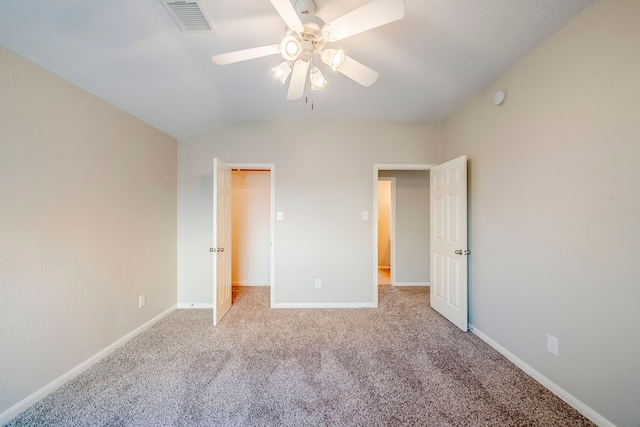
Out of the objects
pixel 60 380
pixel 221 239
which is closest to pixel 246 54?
pixel 221 239

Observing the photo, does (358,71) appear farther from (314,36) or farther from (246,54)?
(246,54)

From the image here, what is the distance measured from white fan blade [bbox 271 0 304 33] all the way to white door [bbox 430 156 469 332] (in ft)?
6.92

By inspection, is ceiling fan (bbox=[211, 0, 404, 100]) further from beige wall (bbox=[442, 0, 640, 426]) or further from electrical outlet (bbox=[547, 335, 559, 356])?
electrical outlet (bbox=[547, 335, 559, 356])

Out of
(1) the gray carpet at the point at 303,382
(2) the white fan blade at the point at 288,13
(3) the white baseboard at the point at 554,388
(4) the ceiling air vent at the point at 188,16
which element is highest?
(4) the ceiling air vent at the point at 188,16

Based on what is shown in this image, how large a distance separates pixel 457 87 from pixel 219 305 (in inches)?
138

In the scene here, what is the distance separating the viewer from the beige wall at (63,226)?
148cm

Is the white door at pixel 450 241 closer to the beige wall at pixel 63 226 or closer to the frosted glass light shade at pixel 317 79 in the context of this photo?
the frosted glass light shade at pixel 317 79

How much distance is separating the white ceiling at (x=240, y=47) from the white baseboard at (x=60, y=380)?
2250 millimetres

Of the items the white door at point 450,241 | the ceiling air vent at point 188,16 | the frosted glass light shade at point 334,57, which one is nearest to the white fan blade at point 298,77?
the frosted glass light shade at point 334,57

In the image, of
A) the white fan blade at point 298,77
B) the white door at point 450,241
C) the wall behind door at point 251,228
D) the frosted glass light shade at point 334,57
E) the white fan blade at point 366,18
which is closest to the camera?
the white fan blade at point 366,18

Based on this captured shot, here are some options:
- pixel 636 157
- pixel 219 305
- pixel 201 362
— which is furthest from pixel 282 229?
pixel 636 157

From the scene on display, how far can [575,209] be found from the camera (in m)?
1.54

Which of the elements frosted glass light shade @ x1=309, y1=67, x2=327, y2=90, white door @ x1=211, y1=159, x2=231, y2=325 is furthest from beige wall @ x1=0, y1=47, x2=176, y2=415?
frosted glass light shade @ x1=309, y1=67, x2=327, y2=90

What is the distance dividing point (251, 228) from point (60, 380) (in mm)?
2732
